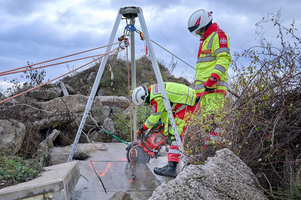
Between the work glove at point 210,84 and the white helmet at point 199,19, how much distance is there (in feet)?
2.98

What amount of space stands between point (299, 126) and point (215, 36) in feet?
5.83

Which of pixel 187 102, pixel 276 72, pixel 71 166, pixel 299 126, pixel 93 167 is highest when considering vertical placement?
pixel 276 72

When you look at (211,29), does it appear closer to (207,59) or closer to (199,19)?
(199,19)

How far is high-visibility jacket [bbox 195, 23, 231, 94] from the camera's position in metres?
3.89

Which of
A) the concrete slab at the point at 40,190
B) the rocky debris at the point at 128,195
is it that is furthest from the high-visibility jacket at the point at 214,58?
the concrete slab at the point at 40,190

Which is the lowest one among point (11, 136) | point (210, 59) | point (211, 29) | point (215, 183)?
point (215, 183)

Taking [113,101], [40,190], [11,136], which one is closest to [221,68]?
[40,190]

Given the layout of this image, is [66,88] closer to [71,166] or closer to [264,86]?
[71,166]

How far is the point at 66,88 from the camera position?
11859mm

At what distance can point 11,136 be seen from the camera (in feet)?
13.2

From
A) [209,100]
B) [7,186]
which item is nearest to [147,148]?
[209,100]

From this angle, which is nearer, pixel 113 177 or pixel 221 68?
pixel 221 68

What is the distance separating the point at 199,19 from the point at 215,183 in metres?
2.76

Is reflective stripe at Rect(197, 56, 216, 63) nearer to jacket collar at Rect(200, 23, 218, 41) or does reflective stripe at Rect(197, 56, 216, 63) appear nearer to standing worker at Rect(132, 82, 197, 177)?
jacket collar at Rect(200, 23, 218, 41)
